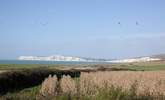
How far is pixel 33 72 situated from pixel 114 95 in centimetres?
2846

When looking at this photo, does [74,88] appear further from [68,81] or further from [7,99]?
[7,99]

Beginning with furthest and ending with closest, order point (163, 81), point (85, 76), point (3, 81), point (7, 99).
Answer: point (3, 81) → point (85, 76) → point (163, 81) → point (7, 99)

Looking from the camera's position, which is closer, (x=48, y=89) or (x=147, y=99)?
(x=147, y=99)

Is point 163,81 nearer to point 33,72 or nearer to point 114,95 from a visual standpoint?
point 114,95

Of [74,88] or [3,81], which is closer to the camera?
[74,88]

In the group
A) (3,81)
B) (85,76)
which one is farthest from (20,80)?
(85,76)

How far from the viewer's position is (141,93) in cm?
1852

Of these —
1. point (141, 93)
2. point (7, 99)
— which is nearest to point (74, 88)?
point (141, 93)

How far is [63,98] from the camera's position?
13.9 metres

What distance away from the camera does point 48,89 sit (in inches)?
776

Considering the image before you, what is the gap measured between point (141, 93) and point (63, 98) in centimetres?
594

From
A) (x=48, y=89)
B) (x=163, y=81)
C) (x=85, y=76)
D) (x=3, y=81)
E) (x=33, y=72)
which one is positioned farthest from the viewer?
(x=33, y=72)

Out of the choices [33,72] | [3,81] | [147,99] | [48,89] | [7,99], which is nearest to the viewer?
[7,99]

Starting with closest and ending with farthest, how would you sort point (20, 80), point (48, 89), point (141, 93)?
point (141, 93), point (48, 89), point (20, 80)
